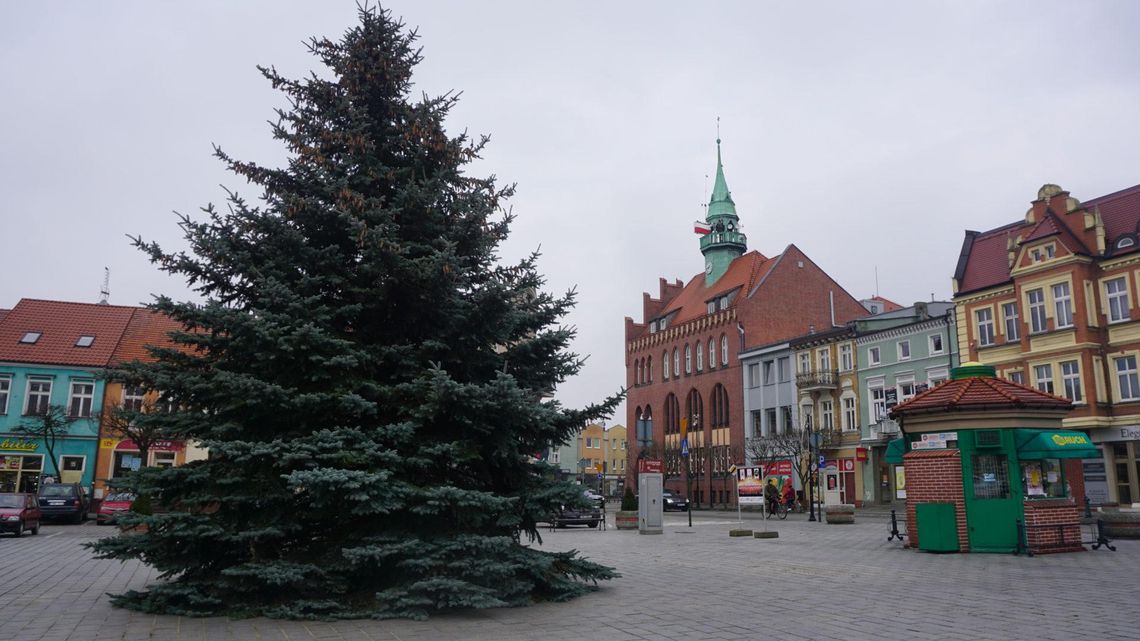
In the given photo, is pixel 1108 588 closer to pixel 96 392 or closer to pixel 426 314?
pixel 426 314

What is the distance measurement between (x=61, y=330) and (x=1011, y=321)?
49.9 m

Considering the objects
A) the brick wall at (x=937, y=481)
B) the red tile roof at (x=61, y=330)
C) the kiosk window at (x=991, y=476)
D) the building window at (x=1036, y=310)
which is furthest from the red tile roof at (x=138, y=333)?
the building window at (x=1036, y=310)

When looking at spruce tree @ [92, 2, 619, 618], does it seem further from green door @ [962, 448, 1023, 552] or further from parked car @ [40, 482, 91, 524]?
parked car @ [40, 482, 91, 524]

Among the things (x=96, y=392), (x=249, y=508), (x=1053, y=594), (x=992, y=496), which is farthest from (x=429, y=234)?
(x=96, y=392)

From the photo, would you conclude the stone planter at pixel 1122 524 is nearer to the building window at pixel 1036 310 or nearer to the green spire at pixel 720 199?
the building window at pixel 1036 310

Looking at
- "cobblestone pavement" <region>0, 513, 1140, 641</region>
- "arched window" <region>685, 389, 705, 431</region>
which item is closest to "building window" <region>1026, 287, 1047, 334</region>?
"cobblestone pavement" <region>0, 513, 1140, 641</region>

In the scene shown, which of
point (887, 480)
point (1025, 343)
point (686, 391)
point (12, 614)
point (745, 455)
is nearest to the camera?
point (12, 614)

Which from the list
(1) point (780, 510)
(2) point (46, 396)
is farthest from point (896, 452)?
(2) point (46, 396)

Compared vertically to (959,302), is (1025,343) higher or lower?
lower

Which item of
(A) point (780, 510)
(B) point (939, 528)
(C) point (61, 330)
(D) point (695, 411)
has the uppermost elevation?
(C) point (61, 330)

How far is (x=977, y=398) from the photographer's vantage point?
1716 centimetres

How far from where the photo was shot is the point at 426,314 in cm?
1120

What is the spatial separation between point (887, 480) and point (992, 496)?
33.7 meters

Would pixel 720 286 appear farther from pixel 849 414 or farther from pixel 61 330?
pixel 61 330
